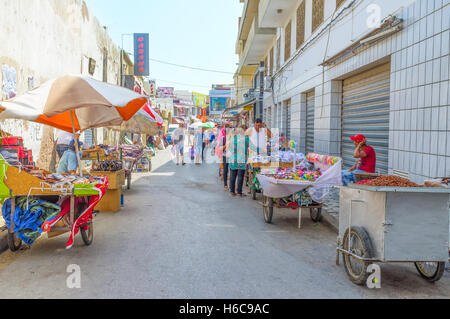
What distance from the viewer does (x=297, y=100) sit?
568 inches

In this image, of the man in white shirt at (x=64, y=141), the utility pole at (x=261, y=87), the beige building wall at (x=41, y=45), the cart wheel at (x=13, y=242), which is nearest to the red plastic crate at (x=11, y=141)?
the beige building wall at (x=41, y=45)

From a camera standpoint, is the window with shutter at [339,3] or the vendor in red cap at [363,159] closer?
the vendor in red cap at [363,159]

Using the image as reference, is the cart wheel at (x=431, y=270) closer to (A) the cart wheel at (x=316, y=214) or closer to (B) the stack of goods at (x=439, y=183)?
(B) the stack of goods at (x=439, y=183)

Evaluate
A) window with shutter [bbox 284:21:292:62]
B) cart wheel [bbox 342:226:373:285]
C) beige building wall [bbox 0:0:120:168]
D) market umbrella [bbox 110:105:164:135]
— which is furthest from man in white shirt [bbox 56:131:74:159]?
Result: window with shutter [bbox 284:21:292:62]

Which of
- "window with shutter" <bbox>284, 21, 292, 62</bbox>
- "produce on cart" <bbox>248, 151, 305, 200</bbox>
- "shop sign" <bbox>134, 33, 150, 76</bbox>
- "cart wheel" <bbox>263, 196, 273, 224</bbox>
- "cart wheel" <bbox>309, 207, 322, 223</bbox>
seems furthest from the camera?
"shop sign" <bbox>134, 33, 150, 76</bbox>

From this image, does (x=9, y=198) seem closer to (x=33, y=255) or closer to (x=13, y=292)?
(x=33, y=255)

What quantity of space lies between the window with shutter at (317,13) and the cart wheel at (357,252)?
8473 millimetres

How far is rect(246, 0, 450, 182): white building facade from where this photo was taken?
5613 millimetres

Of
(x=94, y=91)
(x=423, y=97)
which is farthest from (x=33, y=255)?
(x=423, y=97)

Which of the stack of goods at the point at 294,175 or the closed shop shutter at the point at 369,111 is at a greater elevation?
the closed shop shutter at the point at 369,111

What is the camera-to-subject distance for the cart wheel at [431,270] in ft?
13.4

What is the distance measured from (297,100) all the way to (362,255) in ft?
35.6

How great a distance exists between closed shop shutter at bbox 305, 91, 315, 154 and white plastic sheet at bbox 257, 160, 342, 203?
21.5ft

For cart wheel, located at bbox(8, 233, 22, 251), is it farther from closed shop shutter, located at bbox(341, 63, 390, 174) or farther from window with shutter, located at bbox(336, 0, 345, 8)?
window with shutter, located at bbox(336, 0, 345, 8)
